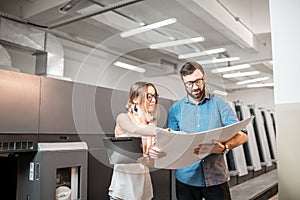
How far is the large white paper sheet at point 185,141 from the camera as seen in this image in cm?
145

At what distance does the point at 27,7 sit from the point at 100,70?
2133mm

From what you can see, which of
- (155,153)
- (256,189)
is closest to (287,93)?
(155,153)

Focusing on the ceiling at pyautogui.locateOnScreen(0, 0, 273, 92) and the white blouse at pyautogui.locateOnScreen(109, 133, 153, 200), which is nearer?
the white blouse at pyautogui.locateOnScreen(109, 133, 153, 200)

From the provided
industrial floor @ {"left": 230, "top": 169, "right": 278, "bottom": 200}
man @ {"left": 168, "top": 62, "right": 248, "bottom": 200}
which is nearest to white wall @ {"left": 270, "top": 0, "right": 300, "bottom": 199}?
man @ {"left": 168, "top": 62, "right": 248, "bottom": 200}

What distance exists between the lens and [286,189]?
1779 mm

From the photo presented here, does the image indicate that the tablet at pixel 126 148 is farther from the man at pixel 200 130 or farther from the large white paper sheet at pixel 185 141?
the man at pixel 200 130

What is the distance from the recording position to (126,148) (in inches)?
64.2

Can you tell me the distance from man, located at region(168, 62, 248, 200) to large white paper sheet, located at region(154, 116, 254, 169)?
82 mm

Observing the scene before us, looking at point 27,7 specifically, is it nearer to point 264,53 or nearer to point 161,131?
point 161,131

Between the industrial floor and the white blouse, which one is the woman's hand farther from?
the industrial floor

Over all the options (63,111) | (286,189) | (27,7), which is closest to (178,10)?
(27,7)

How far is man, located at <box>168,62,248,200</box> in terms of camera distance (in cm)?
171

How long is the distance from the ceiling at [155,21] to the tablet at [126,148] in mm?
1563

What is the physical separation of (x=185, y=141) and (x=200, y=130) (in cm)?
31
